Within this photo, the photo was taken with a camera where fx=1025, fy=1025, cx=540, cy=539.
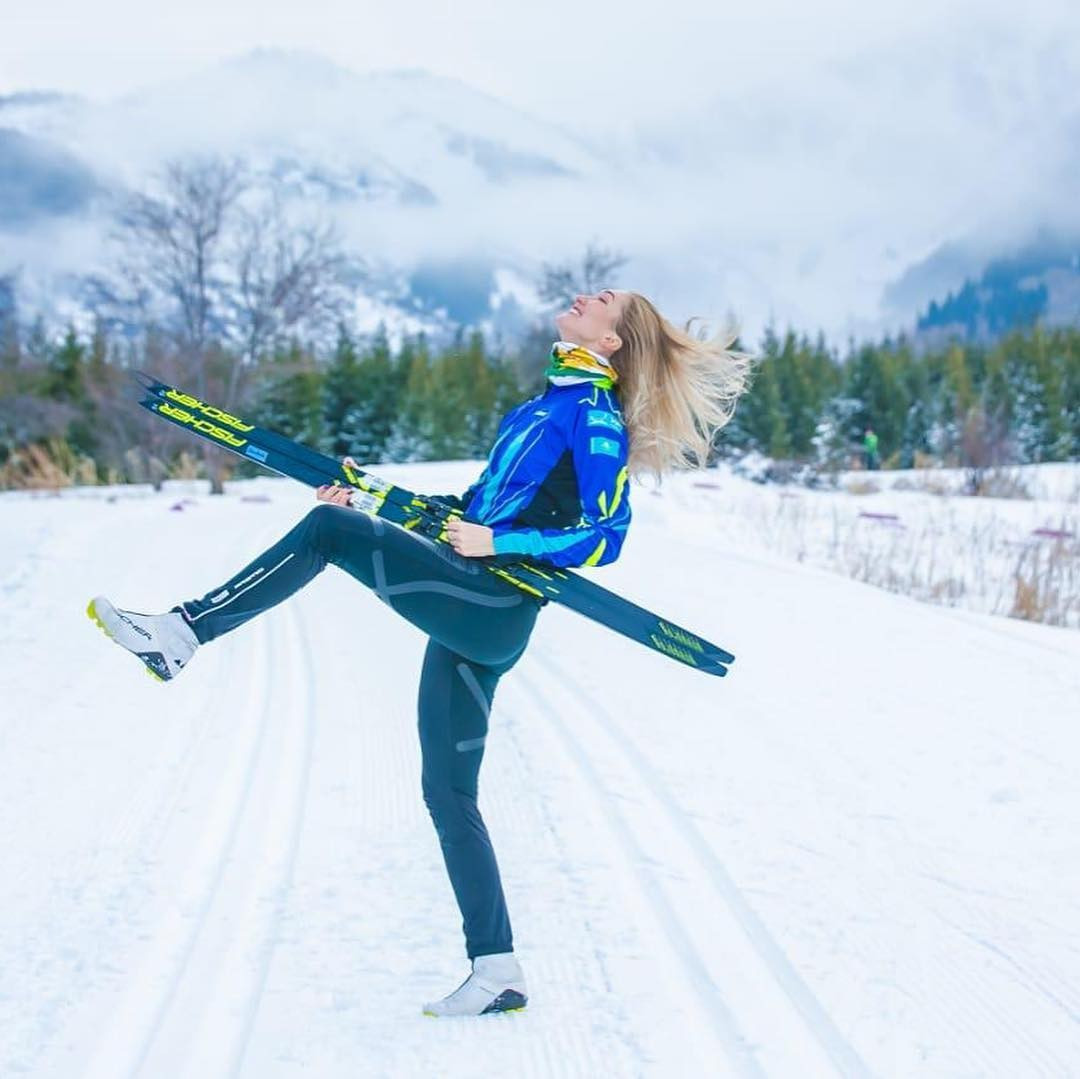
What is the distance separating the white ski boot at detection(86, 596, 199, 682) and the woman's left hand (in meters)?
0.78

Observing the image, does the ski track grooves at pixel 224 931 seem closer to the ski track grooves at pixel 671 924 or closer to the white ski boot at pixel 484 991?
the white ski boot at pixel 484 991

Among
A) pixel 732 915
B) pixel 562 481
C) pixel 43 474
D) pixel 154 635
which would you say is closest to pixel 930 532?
pixel 732 915

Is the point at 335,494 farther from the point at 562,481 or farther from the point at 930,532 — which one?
the point at 930,532

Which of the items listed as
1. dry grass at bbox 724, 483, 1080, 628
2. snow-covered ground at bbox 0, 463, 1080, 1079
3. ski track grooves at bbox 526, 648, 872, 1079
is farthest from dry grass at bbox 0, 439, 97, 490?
ski track grooves at bbox 526, 648, 872, 1079

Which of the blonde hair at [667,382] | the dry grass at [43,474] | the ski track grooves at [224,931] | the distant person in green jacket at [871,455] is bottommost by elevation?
the ski track grooves at [224,931]

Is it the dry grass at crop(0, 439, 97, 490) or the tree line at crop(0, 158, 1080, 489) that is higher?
the tree line at crop(0, 158, 1080, 489)

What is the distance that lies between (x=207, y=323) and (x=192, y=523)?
8559 millimetres

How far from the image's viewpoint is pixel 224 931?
10.4ft

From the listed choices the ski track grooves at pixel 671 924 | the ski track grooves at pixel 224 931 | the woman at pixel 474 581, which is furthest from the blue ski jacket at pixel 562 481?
the ski track grooves at pixel 224 931

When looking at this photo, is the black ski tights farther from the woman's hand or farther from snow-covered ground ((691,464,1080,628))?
snow-covered ground ((691,464,1080,628))

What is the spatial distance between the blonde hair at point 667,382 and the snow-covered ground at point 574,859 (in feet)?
5.03

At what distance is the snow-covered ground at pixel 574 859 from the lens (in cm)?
268

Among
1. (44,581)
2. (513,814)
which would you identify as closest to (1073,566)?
(513,814)

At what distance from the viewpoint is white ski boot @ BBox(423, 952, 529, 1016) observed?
2752 mm
